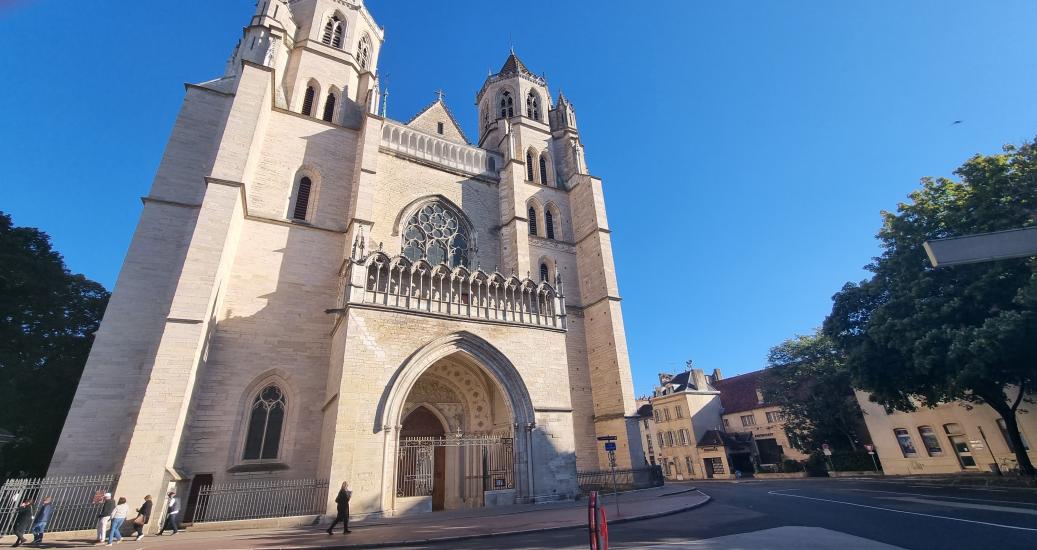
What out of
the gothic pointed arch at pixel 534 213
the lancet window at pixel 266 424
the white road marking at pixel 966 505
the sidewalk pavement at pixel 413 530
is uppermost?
the gothic pointed arch at pixel 534 213

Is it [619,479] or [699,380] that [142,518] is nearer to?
[619,479]

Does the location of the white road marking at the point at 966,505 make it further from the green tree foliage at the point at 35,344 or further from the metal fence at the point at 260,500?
the green tree foliage at the point at 35,344

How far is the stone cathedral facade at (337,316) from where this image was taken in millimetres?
11297

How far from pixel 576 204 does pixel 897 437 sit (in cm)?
2040

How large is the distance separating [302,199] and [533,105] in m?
15.4

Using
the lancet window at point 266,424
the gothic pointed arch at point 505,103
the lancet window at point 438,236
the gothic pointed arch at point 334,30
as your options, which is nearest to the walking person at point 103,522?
the lancet window at point 266,424

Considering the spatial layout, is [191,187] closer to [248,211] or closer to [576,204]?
[248,211]

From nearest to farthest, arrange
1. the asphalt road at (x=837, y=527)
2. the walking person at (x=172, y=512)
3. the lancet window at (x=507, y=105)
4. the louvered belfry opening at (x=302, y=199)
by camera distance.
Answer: the asphalt road at (x=837, y=527), the walking person at (x=172, y=512), the louvered belfry opening at (x=302, y=199), the lancet window at (x=507, y=105)

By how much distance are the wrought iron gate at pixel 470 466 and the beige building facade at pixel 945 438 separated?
15446mm

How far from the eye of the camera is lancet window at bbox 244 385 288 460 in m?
12.6

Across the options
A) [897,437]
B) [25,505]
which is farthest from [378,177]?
[897,437]

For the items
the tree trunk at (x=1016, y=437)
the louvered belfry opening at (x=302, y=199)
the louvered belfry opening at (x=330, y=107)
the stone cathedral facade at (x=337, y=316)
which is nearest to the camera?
the stone cathedral facade at (x=337, y=316)

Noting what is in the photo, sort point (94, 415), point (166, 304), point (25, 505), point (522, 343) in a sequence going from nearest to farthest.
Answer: point (25, 505) < point (94, 415) < point (166, 304) < point (522, 343)

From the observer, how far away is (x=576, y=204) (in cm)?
2298
